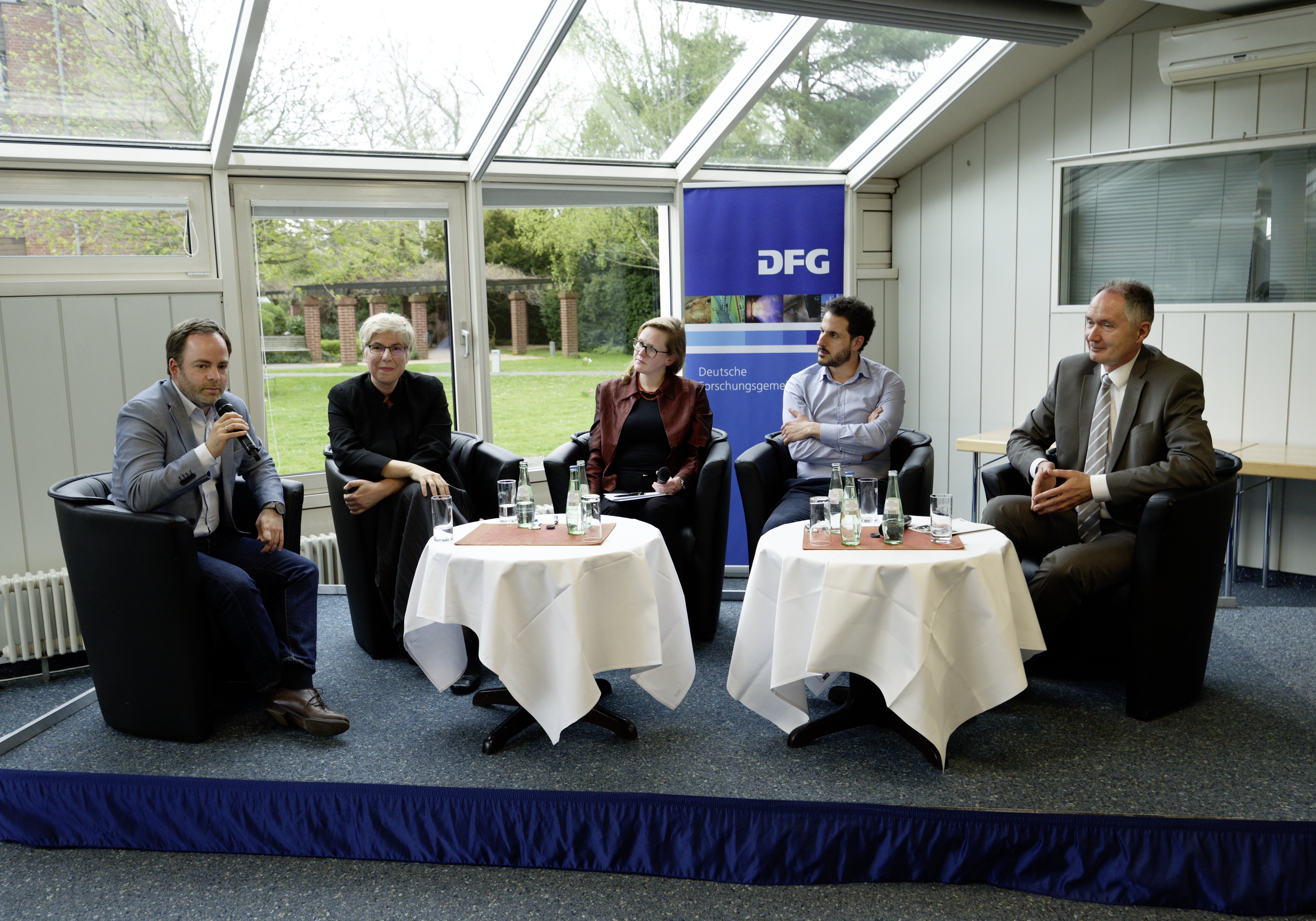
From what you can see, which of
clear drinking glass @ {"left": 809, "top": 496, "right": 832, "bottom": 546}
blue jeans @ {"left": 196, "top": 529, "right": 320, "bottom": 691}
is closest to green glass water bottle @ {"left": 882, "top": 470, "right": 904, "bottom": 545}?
clear drinking glass @ {"left": 809, "top": 496, "right": 832, "bottom": 546}

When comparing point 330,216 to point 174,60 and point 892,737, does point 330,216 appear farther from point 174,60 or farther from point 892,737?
point 892,737

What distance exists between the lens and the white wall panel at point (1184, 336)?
15.4 feet

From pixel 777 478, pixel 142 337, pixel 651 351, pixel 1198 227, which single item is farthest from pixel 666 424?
pixel 1198 227

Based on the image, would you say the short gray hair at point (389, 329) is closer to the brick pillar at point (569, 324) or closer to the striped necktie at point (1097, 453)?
the brick pillar at point (569, 324)

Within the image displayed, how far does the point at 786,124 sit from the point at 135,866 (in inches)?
166

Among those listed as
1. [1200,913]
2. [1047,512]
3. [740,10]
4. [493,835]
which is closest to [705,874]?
[493,835]

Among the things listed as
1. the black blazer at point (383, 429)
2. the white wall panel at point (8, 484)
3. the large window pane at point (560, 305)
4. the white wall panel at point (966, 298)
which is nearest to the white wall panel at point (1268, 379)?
the white wall panel at point (966, 298)

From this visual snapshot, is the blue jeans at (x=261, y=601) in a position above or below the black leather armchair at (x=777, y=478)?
below

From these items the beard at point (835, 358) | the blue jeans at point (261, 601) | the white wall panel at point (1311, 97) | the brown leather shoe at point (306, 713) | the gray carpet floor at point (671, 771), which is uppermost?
the white wall panel at point (1311, 97)

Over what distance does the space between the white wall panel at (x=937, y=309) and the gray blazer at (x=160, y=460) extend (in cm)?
399

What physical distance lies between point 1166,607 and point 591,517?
5.51ft

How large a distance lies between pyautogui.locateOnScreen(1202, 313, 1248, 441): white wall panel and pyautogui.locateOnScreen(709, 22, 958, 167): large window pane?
1.85 m

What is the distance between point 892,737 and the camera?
286 centimetres

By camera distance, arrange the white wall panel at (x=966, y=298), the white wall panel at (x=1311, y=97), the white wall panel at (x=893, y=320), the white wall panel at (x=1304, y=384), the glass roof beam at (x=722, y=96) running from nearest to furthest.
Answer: the white wall panel at (x=1311, y=97)
the white wall panel at (x=1304, y=384)
the glass roof beam at (x=722, y=96)
the white wall panel at (x=966, y=298)
the white wall panel at (x=893, y=320)
